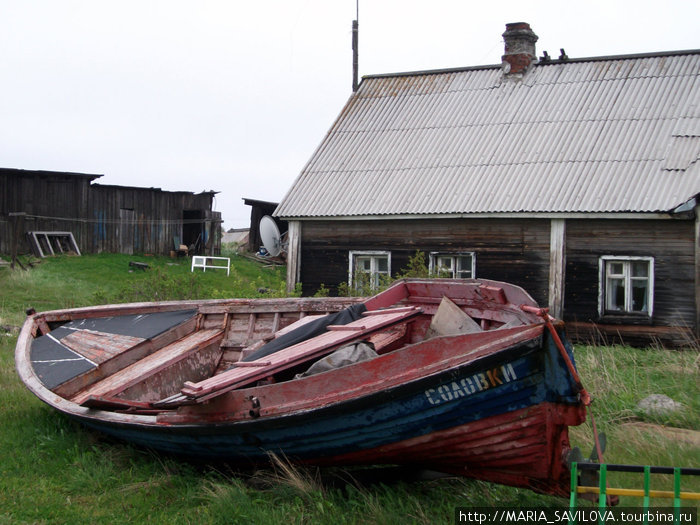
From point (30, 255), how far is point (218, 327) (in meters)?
18.9

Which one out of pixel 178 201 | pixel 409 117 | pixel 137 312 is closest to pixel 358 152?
pixel 409 117

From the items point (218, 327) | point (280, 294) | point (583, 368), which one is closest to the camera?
point (218, 327)

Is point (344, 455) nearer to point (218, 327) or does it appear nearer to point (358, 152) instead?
point (218, 327)

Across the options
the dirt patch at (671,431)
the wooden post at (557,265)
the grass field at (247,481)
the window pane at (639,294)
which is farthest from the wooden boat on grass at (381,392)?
the window pane at (639,294)

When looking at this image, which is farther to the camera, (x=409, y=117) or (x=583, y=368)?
(x=409, y=117)

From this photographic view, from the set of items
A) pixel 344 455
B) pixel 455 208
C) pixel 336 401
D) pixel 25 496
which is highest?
pixel 455 208

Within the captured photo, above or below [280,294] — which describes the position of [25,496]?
below

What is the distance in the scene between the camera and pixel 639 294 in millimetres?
12797

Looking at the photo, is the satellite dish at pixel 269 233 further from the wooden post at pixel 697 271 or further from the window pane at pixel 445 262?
the wooden post at pixel 697 271

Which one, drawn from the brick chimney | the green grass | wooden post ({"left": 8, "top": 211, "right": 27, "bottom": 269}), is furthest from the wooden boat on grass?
wooden post ({"left": 8, "top": 211, "right": 27, "bottom": 269})

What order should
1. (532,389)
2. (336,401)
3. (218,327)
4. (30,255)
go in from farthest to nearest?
(30,255) < (218,327) < (336,401) < (532,389)

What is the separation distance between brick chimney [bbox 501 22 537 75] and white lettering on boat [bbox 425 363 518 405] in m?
13.8

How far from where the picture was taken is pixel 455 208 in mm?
13945

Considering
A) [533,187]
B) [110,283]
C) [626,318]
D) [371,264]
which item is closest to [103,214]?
[110,283]
